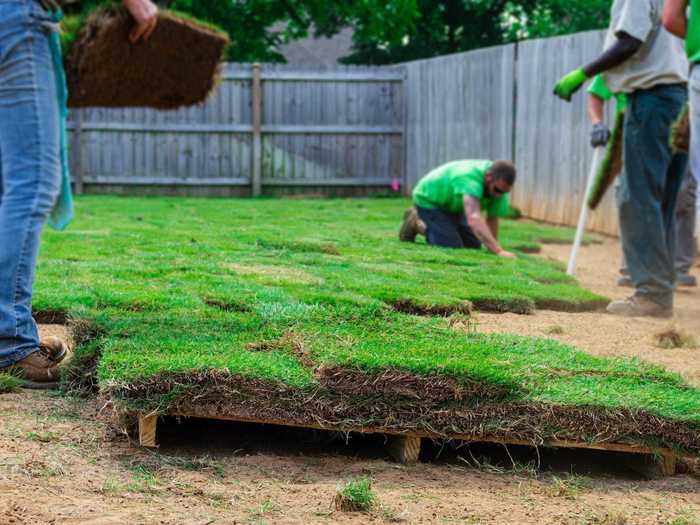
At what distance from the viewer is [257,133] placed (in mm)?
16391

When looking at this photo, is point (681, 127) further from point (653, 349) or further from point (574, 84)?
point (574, 84)

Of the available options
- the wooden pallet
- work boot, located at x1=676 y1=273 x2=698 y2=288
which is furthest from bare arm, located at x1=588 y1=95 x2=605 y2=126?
the wooden pallet

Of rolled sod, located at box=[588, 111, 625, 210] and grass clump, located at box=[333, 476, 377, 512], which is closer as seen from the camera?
grass clump, located at box=[333, 476, 377, 512]

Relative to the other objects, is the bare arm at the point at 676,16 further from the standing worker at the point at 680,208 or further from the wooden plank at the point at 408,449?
the standing worker at the point at 680,208

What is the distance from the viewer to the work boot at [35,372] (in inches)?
145

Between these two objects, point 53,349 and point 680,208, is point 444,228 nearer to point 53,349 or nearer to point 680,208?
point 680,208

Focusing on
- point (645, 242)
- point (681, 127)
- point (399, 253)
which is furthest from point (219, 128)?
point (681, 127)

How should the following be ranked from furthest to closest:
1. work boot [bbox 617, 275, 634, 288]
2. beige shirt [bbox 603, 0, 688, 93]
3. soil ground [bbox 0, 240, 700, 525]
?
work boot [bbox 617, 275, 634, 288] < beige shirt [bbox 603, 0, 688, 93] < soil ground [bbox 0, 240, 700, 525]

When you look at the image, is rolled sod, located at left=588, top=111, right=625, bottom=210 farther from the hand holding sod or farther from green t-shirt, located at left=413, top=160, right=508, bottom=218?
the hand holding sod

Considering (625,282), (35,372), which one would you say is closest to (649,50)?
(625,282)

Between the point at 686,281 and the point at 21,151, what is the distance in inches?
222

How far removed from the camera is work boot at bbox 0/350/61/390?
12.1 ft

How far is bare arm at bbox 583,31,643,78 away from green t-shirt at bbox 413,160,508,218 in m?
2.27

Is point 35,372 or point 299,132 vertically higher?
point 299,132
